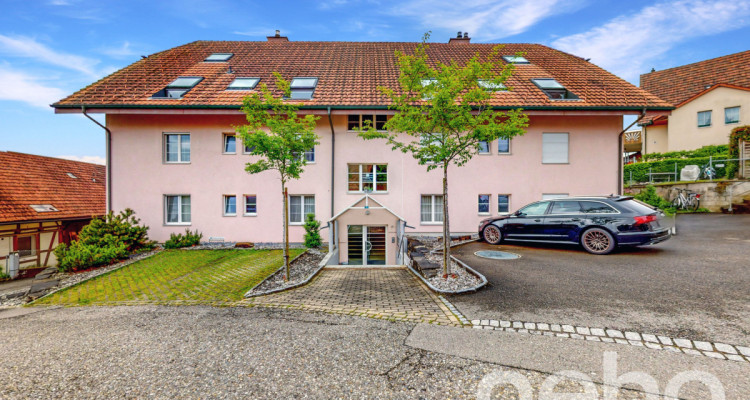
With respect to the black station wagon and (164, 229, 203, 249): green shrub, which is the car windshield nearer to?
the black station wagon

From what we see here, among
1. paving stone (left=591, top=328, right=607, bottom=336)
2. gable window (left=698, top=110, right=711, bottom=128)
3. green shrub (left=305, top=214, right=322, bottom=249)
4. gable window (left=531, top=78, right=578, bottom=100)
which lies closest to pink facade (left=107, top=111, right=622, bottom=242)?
green shrub (left=305, top=214, right=322, bottom=249)

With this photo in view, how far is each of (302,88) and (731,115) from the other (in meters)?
28.8

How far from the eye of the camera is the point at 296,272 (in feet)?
25.7

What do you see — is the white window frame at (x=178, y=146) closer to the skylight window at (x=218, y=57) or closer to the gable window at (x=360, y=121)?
the skylight window at (x=218, y=57)

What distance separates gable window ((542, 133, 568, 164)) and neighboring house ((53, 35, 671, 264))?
0.04 meters

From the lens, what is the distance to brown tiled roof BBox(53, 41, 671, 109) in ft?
38.6

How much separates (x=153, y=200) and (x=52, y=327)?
908 centimetres

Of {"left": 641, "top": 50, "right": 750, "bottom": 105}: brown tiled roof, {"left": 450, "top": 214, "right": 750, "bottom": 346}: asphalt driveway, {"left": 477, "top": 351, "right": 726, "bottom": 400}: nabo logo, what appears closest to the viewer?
{"left": 477, "top": 351, "right": 726, "bottom": 400}: nabo logo

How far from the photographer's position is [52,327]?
448cm

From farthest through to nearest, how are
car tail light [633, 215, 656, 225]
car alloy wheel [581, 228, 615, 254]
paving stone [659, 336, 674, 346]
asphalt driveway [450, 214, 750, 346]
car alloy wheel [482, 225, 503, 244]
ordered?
1. car alloy wheel [482, 225, 503, 244]
2. car alloy wheel [581, 228, 615, 254]
3. car tail light [633, 215, 656, 225]
4. asphalt driveway [450, 214, 750, 346]
5. paving stone [659, 336, 674, 346]

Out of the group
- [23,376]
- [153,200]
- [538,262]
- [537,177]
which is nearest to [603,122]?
[537,177]

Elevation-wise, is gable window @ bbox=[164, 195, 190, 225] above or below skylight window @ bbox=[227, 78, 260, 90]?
below

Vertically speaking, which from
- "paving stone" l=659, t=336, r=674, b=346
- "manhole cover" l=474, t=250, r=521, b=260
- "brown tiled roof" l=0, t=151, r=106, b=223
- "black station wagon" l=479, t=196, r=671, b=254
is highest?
"brown tiled roof" l=0, t=151, r=106, b=223

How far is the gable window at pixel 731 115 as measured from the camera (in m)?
19.8
